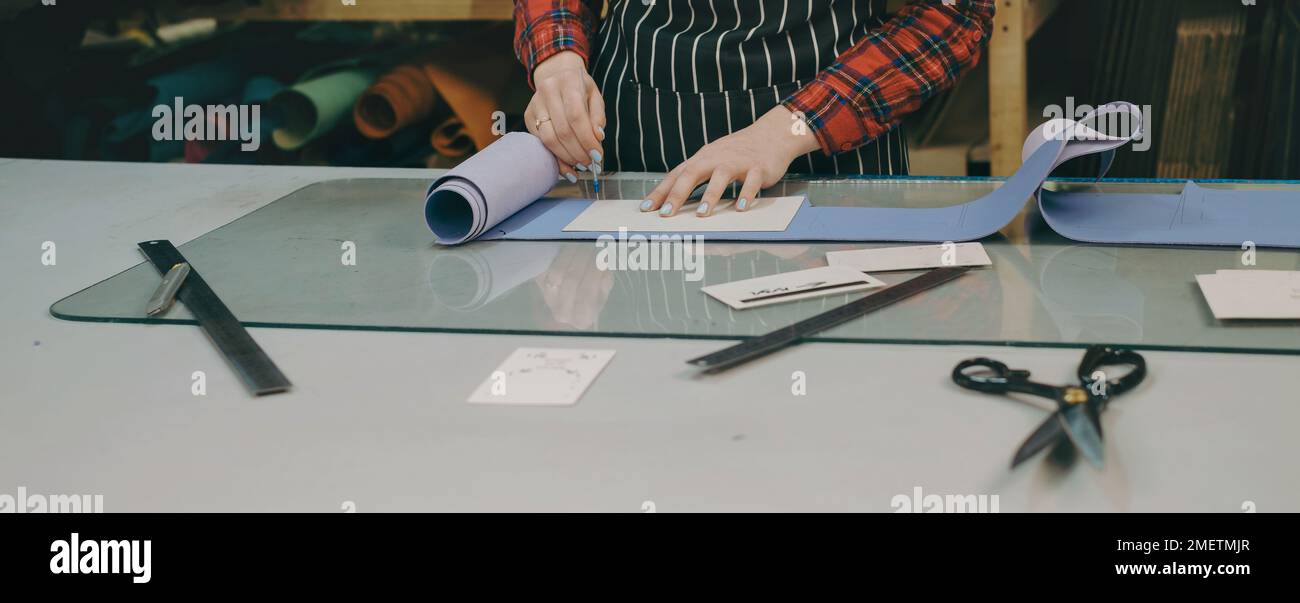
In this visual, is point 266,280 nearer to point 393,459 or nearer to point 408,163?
point 393,459

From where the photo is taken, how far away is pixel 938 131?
2131 mm

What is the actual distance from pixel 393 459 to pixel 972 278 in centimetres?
49

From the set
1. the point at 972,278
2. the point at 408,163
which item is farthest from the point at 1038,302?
the point at 408,163

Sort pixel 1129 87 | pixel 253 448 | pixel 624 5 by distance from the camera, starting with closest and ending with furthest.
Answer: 1. pixel 253 448
2. pixel 624 5
3. pixel 1129 87

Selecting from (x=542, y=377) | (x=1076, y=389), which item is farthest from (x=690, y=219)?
(x=1076, y=389)

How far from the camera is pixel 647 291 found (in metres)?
0.86

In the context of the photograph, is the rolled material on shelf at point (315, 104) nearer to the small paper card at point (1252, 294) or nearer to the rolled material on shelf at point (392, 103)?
the rolled material on shelf at point (392, 103)

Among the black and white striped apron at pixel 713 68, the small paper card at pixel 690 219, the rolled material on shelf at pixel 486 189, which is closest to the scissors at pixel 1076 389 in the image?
the small paper card at pixel 690 219

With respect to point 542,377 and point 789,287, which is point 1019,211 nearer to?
point 789,287

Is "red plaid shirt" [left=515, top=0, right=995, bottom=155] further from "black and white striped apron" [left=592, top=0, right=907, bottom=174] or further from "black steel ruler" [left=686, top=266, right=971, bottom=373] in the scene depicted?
"black steel ruler" [left=686, top=266, right=971, bottom=373]

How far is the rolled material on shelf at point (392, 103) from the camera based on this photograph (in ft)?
6.67

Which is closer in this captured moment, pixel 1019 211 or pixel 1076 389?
pixel 1076 389

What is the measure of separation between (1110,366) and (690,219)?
0.49m
